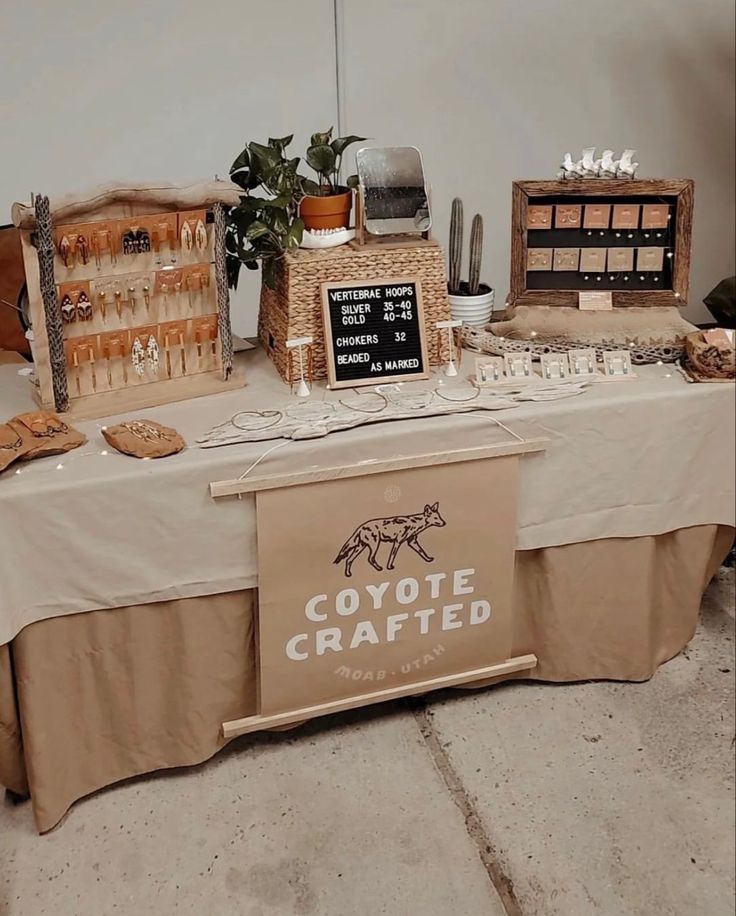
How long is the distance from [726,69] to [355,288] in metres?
2.37

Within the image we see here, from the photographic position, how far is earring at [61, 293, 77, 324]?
172 cm

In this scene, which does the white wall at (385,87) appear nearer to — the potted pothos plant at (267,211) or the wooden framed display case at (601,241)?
the potted pothos plant at (267,211)

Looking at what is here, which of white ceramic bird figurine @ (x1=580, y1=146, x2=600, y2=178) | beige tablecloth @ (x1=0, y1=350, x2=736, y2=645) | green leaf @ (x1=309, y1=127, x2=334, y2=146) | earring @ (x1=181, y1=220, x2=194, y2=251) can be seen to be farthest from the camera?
white ceramic bird figurine @ (x1=580, y1=146, x2=600, y2=178)

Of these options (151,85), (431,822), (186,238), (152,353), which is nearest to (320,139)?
(186,238)

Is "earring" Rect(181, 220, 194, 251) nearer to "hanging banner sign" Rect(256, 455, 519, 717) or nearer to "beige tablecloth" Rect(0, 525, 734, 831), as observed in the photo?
"hanging banner sign" Rect(256, 455, 519, 717)

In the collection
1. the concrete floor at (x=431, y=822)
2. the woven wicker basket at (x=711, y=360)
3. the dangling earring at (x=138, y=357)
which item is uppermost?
the dangling earring at (x=138, y=357)

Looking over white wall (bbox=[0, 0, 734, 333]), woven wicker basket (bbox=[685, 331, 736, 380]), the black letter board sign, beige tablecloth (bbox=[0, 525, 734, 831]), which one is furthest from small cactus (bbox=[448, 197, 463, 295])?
white wall (bbox=[0, 0, 734, 333])

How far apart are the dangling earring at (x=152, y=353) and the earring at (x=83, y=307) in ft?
0.44

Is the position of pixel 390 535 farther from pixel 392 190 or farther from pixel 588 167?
pixel 588 167

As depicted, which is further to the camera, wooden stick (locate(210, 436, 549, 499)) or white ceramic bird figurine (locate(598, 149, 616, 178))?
white ceramic bird figurine (locate(598, 149, 616, 178))

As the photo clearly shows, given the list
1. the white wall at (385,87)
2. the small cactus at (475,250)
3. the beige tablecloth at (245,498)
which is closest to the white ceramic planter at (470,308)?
the small cactus at (475,250)

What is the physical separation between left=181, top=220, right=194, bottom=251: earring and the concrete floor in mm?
1048

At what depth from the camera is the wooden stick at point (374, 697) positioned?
185 centimetres

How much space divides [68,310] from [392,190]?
71 cm
